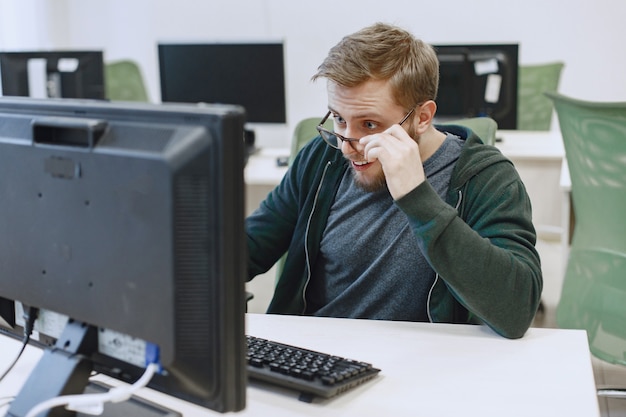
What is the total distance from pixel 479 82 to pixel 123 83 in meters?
2.10

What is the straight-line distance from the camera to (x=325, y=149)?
1827 mm

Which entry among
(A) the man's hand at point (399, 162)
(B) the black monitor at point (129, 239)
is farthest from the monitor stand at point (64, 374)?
(A) the man's hand at point (399, 162)

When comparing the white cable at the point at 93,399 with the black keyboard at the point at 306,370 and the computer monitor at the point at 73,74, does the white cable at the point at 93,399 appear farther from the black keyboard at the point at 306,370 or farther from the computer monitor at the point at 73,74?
the computer monitor at the point at 73,74

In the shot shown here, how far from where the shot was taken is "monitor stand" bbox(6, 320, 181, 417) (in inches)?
41.5

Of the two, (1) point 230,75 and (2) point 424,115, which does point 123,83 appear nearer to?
(1) point 230,75

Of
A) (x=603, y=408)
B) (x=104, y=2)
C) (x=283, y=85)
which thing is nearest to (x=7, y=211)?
(x=603, y=408)

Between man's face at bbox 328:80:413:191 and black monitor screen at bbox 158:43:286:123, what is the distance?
6.53 ft

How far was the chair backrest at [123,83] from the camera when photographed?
4676mm

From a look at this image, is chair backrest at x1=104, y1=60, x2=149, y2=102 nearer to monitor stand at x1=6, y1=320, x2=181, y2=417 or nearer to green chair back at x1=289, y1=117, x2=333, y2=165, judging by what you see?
green chair back at x1=289, y1=117, x2=333, y2=165

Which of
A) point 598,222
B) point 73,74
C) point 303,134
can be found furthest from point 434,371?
point 73,74

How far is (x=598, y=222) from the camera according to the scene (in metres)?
2.22

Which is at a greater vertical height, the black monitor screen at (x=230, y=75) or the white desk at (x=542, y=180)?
the black monitor screen at (x=230, y=75)

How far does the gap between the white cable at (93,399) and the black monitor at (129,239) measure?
2 cm

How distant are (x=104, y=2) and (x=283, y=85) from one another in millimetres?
2451
